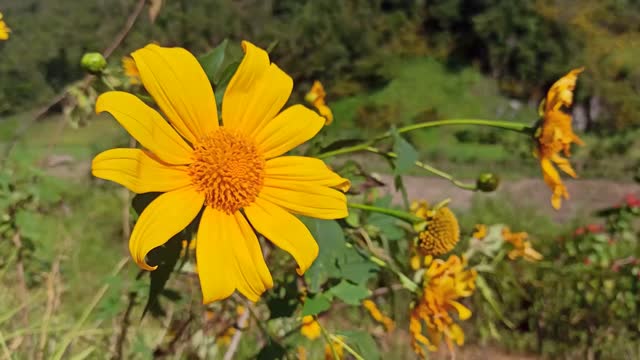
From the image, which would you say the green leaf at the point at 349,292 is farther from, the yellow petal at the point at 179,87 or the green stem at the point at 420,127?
the yellow petal at the point at 179,87

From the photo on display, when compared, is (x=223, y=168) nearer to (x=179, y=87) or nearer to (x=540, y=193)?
(x=179, y=87)

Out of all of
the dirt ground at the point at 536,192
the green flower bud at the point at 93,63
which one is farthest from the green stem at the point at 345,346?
the dirt ground at the point at 536,192

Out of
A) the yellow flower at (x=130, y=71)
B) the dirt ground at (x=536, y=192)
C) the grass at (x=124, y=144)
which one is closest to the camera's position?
the yellow flower at (x=130, y=71)

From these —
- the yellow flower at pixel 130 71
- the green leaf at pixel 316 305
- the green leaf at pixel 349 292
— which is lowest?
the green leaf at pixel 349 292

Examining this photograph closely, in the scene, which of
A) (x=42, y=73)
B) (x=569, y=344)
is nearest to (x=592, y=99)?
(x=569, y=344)

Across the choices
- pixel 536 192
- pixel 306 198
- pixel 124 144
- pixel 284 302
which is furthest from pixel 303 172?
pixel 536 192

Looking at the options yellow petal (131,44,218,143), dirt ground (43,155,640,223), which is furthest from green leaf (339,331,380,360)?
dirt ground (43,155,640,223)

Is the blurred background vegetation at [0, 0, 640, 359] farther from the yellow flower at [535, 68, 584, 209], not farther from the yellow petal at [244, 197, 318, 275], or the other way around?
the yellow petal at [244, 197, 318, 275]
